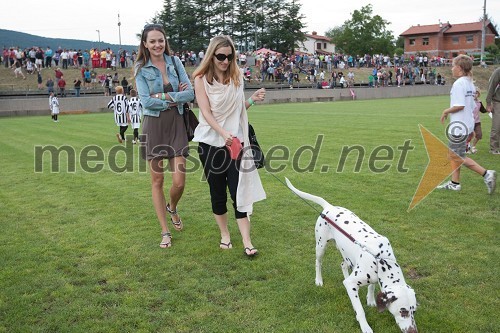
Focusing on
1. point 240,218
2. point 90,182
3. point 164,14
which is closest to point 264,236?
point 240,218

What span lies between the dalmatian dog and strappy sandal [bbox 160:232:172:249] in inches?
84.9

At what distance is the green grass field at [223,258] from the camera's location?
3791mm

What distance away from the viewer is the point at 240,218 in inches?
203

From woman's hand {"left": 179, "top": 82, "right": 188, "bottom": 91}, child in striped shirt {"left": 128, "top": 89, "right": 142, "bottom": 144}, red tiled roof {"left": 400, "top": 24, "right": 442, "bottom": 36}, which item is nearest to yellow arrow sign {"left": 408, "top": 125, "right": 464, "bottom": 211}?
woman's hand {"left": 179, "top": 82, "right": 188, "bottom": 91}

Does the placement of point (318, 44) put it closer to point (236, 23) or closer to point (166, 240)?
point (236, 23)

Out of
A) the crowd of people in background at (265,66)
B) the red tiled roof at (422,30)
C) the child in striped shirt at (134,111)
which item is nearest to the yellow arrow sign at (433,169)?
the child in striped shirt at (134,111)

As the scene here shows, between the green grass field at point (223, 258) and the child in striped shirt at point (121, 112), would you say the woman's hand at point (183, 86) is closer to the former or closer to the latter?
the green grass field at point (223, 258)

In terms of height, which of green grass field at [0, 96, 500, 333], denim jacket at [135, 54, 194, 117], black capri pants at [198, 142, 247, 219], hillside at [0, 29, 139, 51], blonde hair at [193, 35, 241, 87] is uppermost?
hillside at [0, 29, 139, 51]

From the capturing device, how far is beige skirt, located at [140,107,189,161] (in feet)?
17.8

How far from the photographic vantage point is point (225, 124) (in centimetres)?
505

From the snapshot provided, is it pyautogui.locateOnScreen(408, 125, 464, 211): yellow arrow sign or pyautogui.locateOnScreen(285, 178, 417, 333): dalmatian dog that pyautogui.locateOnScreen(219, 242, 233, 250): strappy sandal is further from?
pyautogui.locateOnScreen(408, 125, 464, 211): yellow arrow sign

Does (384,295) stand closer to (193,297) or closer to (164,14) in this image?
(193,297)

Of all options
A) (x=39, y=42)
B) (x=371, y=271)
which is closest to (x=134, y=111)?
(x=371, y=271)

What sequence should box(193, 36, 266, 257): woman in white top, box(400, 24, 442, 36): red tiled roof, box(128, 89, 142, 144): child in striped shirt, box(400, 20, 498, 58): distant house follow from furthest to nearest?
box(400, 24, 442, 36): red tiled roof → box(400, 20, 498, 58): distant house → box(128, 89, 142, 144): child in striped shirt → box(193, 36, 266, 257): woman in white top
